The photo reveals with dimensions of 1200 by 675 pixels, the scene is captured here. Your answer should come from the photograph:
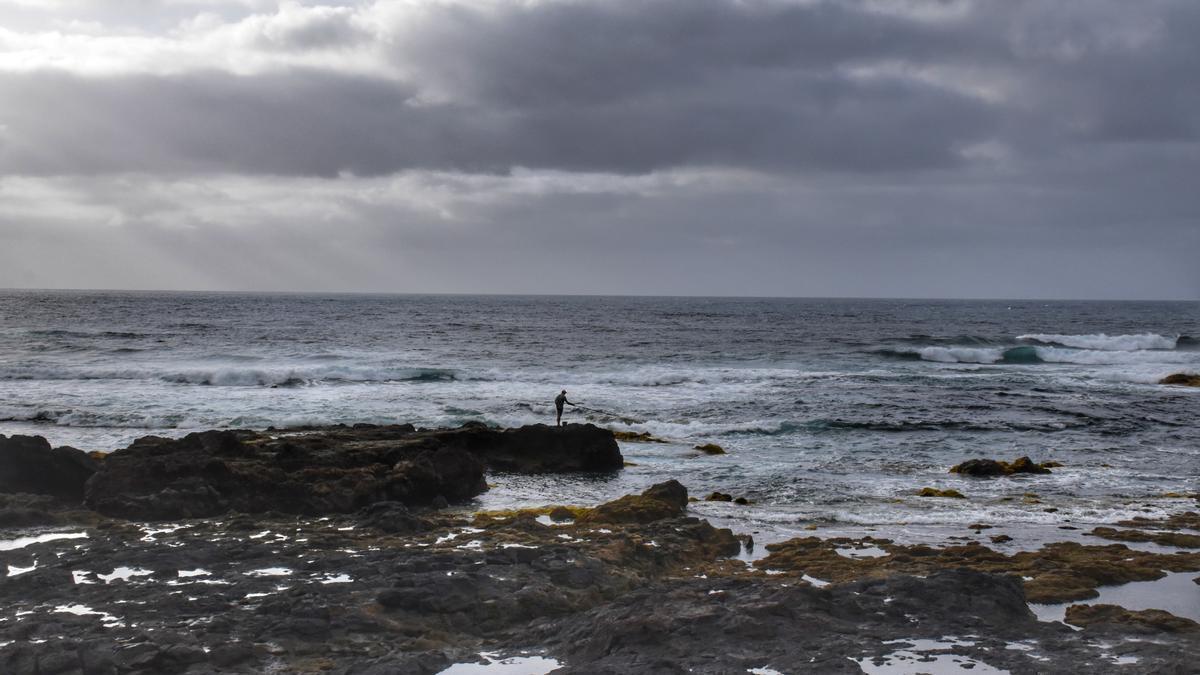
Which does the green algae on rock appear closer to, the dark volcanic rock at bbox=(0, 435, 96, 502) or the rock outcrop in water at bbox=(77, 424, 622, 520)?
the rock outcrop in water at bbox=(77, 424, 622, 520)

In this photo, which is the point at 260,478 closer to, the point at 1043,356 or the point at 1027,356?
the point at 1027,356

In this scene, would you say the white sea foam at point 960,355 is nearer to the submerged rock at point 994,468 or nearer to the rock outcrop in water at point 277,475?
the submerged rock at point 994,468

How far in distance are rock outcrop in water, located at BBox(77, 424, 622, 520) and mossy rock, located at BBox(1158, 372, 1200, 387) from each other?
117ft

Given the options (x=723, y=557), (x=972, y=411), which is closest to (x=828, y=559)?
(x=723, y=557)

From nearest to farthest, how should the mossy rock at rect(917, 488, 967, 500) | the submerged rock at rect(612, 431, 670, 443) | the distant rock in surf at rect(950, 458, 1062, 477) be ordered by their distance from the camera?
1. the mossy rock at rect(917, 488, 967, 500)
2. the distant rock in surf at rect(950, 458, 1062, 477)
3. the submerged rock at rect(612, 431, 670, 443)

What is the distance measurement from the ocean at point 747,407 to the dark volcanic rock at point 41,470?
23.2 feet

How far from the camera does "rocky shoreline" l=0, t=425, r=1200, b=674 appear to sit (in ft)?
26.6

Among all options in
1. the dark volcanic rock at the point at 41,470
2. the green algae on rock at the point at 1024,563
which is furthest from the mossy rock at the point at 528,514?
the dark volcanic rock at the point at 41,470

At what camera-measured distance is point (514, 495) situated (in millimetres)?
17812

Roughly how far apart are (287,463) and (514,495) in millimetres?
4449

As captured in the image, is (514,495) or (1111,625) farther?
(514,495)

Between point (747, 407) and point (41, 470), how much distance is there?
22257mm

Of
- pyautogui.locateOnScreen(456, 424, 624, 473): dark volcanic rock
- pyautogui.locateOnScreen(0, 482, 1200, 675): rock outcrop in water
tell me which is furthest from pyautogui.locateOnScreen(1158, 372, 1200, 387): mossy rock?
pyautogui.locateOnScreen(0, 482, 1200, 675): rock outcrop in water

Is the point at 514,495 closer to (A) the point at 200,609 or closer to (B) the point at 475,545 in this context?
(B) the point at 475,545
